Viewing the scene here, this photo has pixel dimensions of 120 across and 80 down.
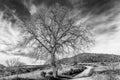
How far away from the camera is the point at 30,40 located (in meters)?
18.9

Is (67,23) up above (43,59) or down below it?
above

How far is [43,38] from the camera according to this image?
64.8 ft

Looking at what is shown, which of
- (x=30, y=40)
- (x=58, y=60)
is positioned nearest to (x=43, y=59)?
(x=58, y=60)

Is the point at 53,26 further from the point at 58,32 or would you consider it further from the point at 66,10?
the point at 66,10

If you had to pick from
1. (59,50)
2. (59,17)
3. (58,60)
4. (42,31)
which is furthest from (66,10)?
(58,60)

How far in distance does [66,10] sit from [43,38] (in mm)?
6328

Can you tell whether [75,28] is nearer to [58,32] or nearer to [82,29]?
[82,29]

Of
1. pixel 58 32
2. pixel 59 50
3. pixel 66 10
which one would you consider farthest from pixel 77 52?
pixel 66 10

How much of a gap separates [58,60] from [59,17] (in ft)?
24.2

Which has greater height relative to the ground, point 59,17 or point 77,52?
point 59,17

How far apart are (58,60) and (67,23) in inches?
258

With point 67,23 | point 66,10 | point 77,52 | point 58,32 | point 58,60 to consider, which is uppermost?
point 66,10

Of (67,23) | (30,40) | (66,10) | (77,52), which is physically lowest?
(77,52)

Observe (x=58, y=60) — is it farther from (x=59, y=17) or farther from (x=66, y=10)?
(x=66, y=10)
